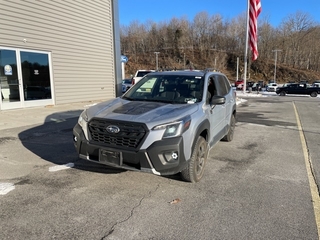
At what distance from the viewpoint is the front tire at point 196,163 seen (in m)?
3.59

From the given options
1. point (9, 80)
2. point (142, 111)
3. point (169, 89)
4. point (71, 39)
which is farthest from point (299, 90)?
point (142, 111)

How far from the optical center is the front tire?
359cm

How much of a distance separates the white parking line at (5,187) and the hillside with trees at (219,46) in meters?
70.3

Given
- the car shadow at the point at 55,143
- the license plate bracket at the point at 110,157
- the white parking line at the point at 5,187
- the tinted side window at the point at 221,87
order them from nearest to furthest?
the license plate bracket at the point at 110,157, the white parking line at the point at 5,187, the car shadow at the point at 55,143, the tinted side window at the point at 221,87

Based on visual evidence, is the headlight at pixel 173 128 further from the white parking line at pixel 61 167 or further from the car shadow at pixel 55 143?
the white parking line at pixel 61 167

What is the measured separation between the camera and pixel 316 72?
249 ft

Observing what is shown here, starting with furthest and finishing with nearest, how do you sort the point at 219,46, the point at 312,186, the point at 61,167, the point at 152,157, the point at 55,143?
the point at 219,46 < the point at 55,143 < the point at 61,167 < the point at 312,186 < the point at 152,157

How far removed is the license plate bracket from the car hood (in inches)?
17.9

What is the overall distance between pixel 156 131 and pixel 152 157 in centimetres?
33

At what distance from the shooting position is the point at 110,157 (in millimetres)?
3348

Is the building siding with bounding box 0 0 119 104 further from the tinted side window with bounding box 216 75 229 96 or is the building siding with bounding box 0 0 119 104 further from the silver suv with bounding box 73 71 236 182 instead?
the tinted side window with bounding box 216 75 229 96

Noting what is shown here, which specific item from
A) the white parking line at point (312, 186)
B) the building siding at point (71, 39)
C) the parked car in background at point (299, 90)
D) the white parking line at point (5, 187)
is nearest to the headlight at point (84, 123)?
the white parking line at point (5, 187)

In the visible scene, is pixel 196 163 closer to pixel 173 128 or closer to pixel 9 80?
pixel 173 128

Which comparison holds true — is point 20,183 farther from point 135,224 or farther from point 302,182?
point 302,182
